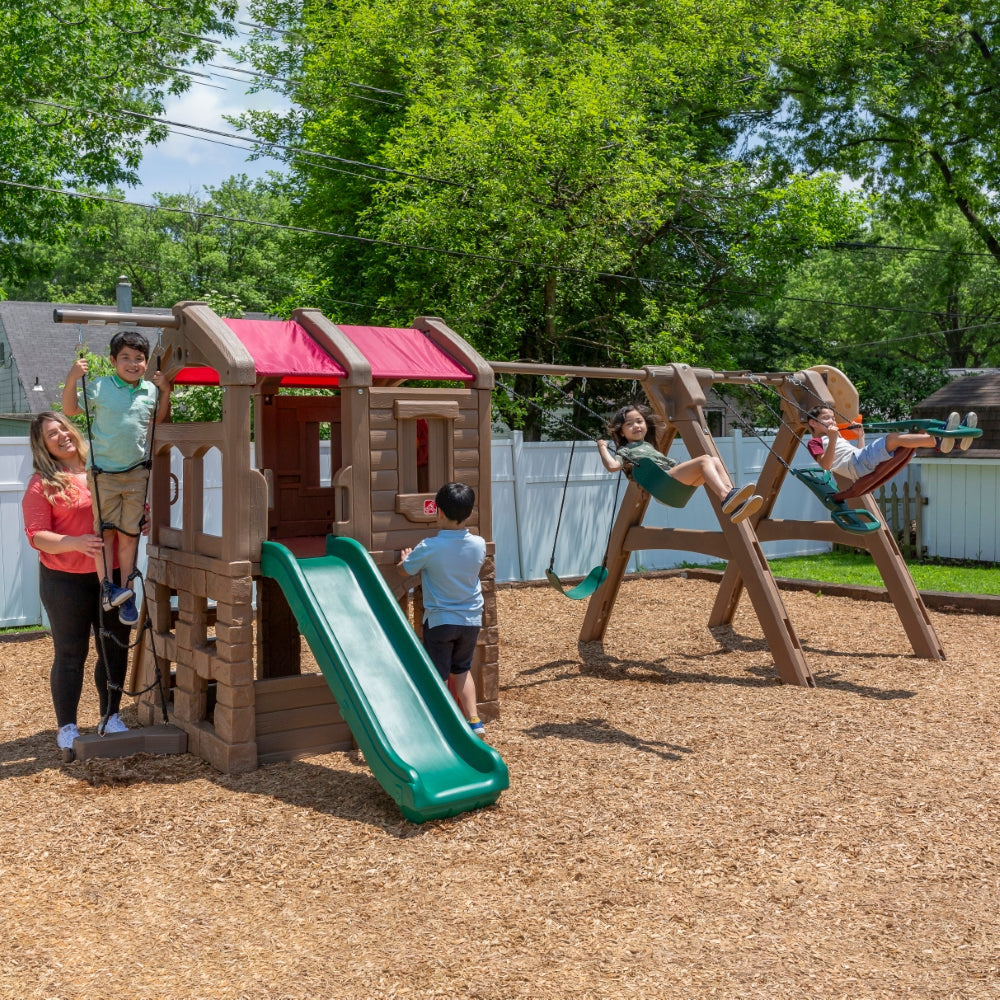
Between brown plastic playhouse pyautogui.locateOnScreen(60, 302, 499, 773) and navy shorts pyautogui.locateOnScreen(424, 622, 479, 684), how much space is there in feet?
1.72

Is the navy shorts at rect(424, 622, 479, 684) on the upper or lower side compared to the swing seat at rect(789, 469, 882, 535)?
lower

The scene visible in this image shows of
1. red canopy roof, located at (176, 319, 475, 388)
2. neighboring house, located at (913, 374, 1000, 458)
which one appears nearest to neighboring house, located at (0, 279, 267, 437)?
neighboring house, located at (913, 374, 1000, 458)

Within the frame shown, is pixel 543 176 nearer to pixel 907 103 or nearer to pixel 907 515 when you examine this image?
pixel 907 515

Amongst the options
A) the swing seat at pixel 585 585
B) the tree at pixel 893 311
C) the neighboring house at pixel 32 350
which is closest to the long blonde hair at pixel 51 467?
the swing seat at pixel 585 585

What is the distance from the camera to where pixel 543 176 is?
49.3ft

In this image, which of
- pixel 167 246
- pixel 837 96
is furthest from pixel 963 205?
pixel 167 246

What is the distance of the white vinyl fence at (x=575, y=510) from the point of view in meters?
9.74

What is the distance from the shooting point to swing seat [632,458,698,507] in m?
6.57

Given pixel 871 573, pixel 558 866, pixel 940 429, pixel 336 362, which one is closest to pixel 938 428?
pixel 940 429

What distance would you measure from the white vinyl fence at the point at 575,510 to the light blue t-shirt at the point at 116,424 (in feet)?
15.4

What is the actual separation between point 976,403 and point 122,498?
53.7 feet

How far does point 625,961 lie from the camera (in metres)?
3.45

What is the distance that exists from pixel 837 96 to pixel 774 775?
21148 mm

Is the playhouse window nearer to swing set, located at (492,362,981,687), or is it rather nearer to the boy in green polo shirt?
swing set, located at (492,362,981,687)
